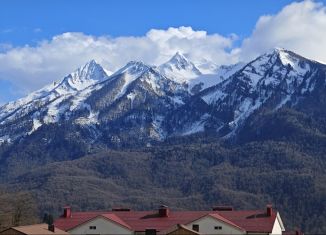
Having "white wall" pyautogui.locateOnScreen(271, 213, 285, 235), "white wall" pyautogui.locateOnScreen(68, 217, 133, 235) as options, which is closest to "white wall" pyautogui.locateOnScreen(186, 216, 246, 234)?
"white wall" pyautogui.locateOnScreen(271, 213, 285, 235)

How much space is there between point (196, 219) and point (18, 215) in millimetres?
34074

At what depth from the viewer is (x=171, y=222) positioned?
9406 cm

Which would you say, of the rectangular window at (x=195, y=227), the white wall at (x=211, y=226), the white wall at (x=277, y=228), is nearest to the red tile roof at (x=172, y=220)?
the white wall at (x=211, y=226)

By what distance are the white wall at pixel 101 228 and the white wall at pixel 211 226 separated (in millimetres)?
8275

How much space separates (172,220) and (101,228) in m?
8.65

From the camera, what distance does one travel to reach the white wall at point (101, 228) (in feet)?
310

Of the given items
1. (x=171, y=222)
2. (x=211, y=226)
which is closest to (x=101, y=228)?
(x=171, y=222)

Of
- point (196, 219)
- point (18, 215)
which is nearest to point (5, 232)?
point (196, 219)

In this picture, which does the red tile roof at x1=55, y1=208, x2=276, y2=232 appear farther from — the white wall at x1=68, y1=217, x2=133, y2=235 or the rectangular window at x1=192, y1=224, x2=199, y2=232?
the rectangular window at x1=192, y1=224, x2=199, y2=232

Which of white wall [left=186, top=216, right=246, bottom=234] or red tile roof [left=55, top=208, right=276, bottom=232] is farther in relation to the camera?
Answer: red tile roof [left=55, top=208, right=276, bottom=232]

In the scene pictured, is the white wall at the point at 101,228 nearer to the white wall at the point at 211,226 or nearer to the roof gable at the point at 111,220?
the roof gable at the point at 111,220

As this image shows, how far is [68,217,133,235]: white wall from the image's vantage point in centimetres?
9438

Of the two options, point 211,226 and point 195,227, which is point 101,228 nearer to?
point 195,227

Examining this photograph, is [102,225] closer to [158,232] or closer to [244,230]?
[158,232]
